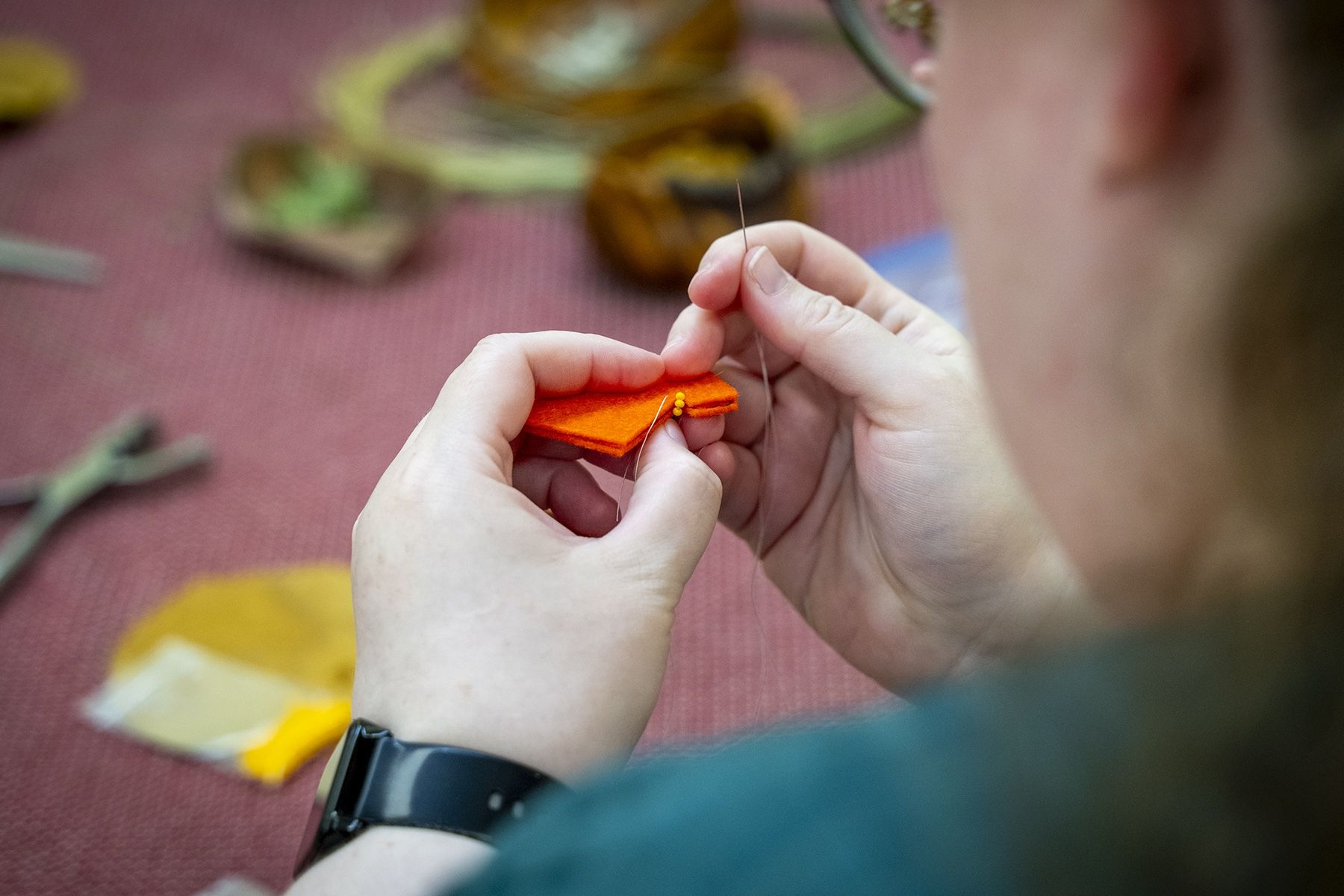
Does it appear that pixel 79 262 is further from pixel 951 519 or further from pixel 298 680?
pixel 951 519

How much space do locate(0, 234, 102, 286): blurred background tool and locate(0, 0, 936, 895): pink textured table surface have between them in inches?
1.0

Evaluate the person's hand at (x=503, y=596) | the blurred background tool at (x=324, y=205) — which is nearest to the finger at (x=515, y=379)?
the person's hand at (x=503, y=596)

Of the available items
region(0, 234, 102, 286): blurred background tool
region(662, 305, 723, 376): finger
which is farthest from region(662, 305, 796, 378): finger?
region(0, 234, 102, 286): blurred background tool

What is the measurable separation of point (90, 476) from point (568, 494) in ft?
2.43

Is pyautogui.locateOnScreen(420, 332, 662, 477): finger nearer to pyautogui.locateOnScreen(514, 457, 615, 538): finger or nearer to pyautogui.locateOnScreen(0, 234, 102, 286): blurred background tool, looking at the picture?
pyautogui.locateOnScreen(514, 457, 615, 538): finger

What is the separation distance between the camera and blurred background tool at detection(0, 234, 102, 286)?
1573mm

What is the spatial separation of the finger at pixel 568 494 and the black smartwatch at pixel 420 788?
0.69 ft

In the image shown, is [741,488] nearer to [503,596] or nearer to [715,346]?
[715,346]

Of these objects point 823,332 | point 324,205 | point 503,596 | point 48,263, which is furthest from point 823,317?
point 48,263

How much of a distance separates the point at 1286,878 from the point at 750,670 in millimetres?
749

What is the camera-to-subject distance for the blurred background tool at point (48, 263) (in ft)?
5.16

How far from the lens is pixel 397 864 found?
19.1 inches

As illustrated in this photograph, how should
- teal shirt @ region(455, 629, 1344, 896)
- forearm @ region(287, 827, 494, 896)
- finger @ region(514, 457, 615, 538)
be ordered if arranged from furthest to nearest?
1. finger @ region(514, 457, 615, 538)
2. forearm @ region(287, 827, 494, 896)
3. teal shirt @ region(455, 629, 1344, 896)

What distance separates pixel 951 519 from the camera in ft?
2.31
